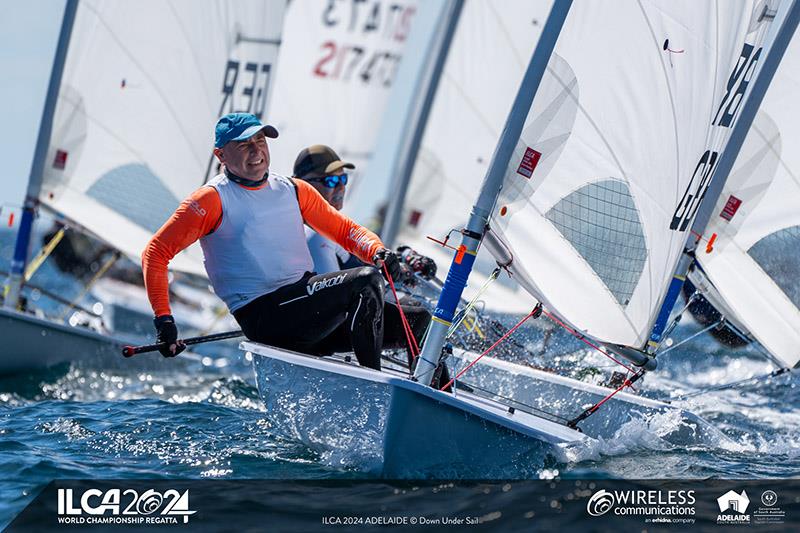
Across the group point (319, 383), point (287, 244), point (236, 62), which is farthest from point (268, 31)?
point (319, 383)

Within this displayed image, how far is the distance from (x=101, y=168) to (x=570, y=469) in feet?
17.9

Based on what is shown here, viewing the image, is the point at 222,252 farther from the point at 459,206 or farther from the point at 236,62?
the point at 459,206

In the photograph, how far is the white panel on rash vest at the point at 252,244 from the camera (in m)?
4.38

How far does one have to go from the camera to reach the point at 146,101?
866cm

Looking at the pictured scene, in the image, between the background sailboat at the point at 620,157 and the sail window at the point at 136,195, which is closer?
the background sailboat at the point at 620,157

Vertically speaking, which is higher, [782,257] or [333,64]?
[333,64]

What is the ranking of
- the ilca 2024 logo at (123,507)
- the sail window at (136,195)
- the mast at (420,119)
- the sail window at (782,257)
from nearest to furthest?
the ilca 2024 logo at (123,507), the sail window at (782,257), the sail window at (136,195), the mast at (420,119)

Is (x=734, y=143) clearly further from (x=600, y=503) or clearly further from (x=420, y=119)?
(x=420, y=119)

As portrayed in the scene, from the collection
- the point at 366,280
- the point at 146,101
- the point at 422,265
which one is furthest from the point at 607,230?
the point at 146,101

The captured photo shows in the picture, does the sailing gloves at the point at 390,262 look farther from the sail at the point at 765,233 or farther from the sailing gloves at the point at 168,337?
the sail at the point at 765,233

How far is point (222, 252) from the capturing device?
173 inches

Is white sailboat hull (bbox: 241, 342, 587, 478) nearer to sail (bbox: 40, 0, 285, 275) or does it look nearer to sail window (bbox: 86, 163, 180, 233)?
sail (bbox: 40, 0, 285, 275)

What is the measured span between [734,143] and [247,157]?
3.12 m

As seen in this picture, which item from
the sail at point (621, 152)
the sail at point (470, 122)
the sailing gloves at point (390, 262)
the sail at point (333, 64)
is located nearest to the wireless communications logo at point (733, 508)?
the sail at point (621, 152)
